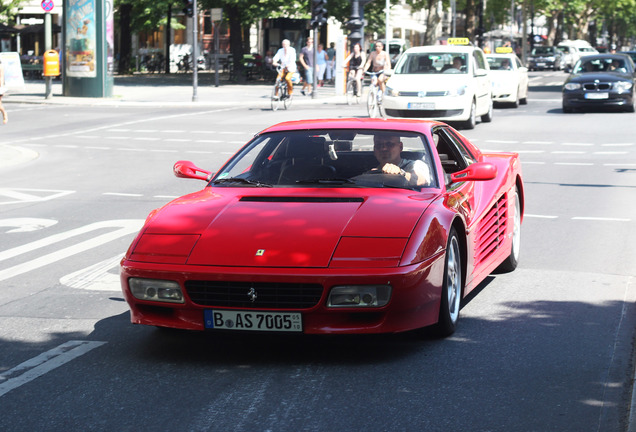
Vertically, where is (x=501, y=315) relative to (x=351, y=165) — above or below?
below

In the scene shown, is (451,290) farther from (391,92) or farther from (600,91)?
(600,91)

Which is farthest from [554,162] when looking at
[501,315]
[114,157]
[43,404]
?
[43,404]

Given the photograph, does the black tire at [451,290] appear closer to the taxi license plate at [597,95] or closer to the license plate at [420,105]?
the license plate at [420,105]

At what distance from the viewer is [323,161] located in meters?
7.00

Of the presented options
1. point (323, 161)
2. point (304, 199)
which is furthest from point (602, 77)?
point (304, 199)

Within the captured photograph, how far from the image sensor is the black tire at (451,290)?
616 cm

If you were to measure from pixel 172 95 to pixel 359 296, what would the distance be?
3306 cm

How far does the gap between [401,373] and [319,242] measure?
0.79m

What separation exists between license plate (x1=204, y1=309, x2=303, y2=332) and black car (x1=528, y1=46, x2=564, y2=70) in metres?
75.8

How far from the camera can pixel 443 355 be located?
234 inches

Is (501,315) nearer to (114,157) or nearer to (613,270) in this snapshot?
(613,270)

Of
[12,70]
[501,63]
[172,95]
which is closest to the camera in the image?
[501,63]

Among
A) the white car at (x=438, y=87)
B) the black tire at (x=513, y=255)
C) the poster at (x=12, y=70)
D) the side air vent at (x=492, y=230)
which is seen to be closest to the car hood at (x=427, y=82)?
the white car at (x=438, y=87)

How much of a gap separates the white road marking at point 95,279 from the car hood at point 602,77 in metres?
22.6
